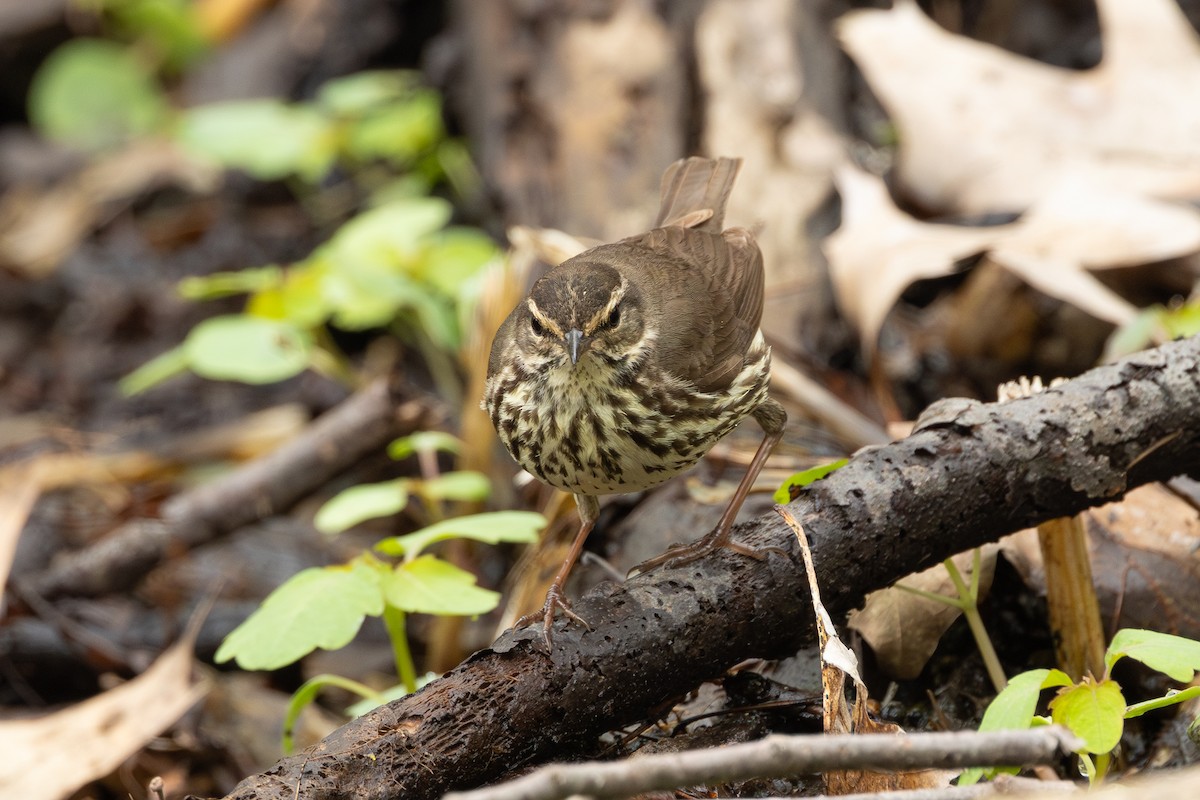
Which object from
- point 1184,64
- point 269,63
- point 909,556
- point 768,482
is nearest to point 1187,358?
point 909,556

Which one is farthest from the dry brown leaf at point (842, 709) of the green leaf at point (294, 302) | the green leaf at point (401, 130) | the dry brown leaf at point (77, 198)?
the dry brown leaf at point (77, 198)

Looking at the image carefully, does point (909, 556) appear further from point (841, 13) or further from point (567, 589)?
point (841, 13)

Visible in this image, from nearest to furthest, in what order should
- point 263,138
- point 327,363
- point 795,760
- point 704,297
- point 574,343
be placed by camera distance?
point 795,760
point 574,343
point 704,297
point 327,363
point 263,138

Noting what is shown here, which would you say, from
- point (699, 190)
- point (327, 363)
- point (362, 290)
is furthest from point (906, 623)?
point (362, 290)

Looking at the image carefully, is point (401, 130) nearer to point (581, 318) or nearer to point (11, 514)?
point (11, 514)

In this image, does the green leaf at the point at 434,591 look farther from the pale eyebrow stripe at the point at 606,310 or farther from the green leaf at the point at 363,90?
the green leaf at the point at 363,90
